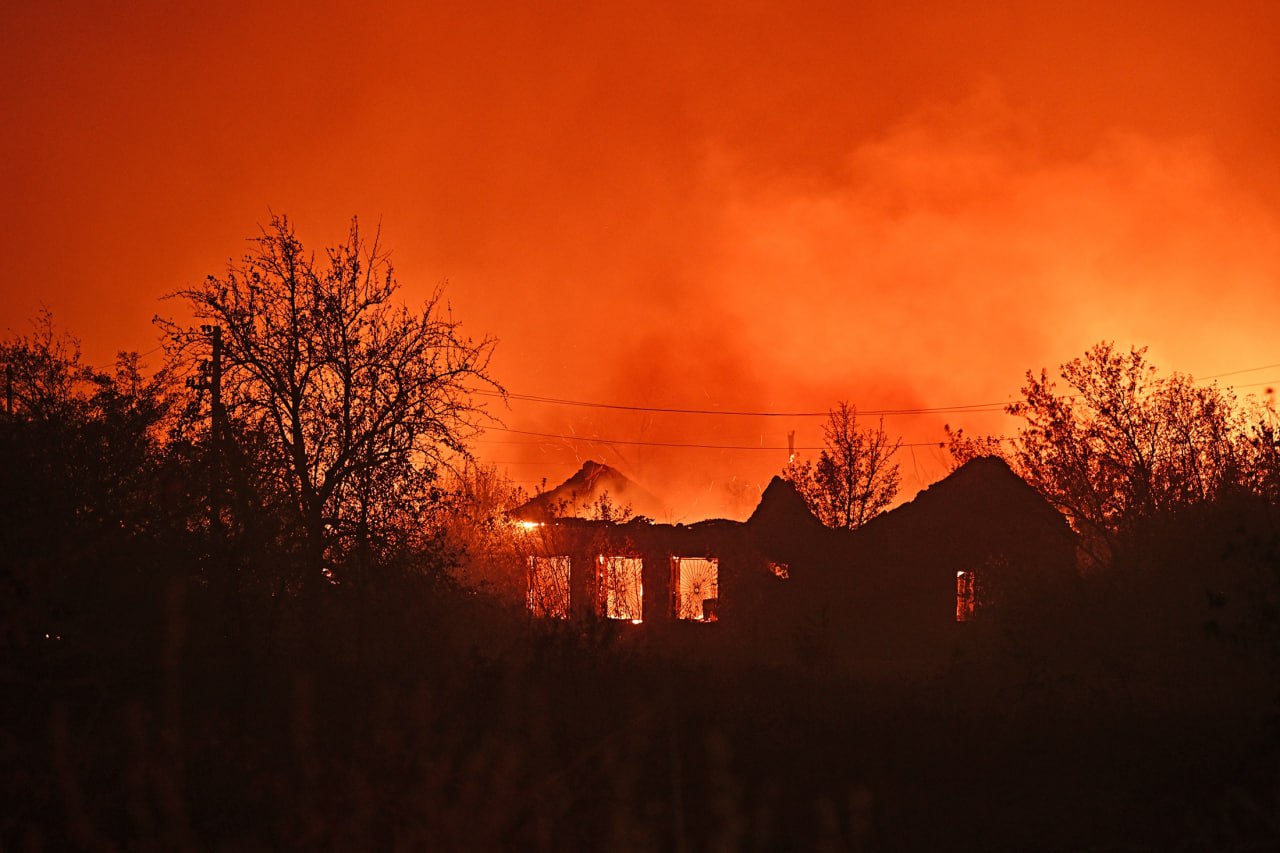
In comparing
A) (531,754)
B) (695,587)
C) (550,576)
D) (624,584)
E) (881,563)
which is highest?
(881,563)

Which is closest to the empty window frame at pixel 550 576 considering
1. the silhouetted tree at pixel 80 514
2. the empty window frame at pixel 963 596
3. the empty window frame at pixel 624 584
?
the empty window frame at pixel 624 584

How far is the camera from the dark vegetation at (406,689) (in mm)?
8953

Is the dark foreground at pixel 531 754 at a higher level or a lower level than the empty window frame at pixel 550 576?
lower

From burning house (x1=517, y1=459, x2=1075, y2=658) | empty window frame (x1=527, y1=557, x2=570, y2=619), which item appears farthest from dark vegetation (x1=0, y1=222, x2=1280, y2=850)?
empty window frame (x1=527, y1=557, x2=570, y2=619)

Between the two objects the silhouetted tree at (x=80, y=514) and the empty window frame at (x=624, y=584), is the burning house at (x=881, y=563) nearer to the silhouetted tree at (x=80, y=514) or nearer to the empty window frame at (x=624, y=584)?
the empty window frame at (x=624, y=584)

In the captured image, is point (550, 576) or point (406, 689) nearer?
point (406, 689)

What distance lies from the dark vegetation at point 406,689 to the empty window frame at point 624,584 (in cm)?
1525

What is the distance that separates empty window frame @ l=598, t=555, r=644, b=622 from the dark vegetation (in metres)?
15.2

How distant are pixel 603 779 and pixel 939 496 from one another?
25045 millimetres

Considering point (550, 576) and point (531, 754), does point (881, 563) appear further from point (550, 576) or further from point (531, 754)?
point (531, 754)

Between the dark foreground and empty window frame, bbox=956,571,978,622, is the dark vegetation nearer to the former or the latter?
the dark foreground

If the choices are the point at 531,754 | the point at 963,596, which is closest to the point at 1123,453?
the point at 963,596

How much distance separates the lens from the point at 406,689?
12.7 m

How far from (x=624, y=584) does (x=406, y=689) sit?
2628 cm
